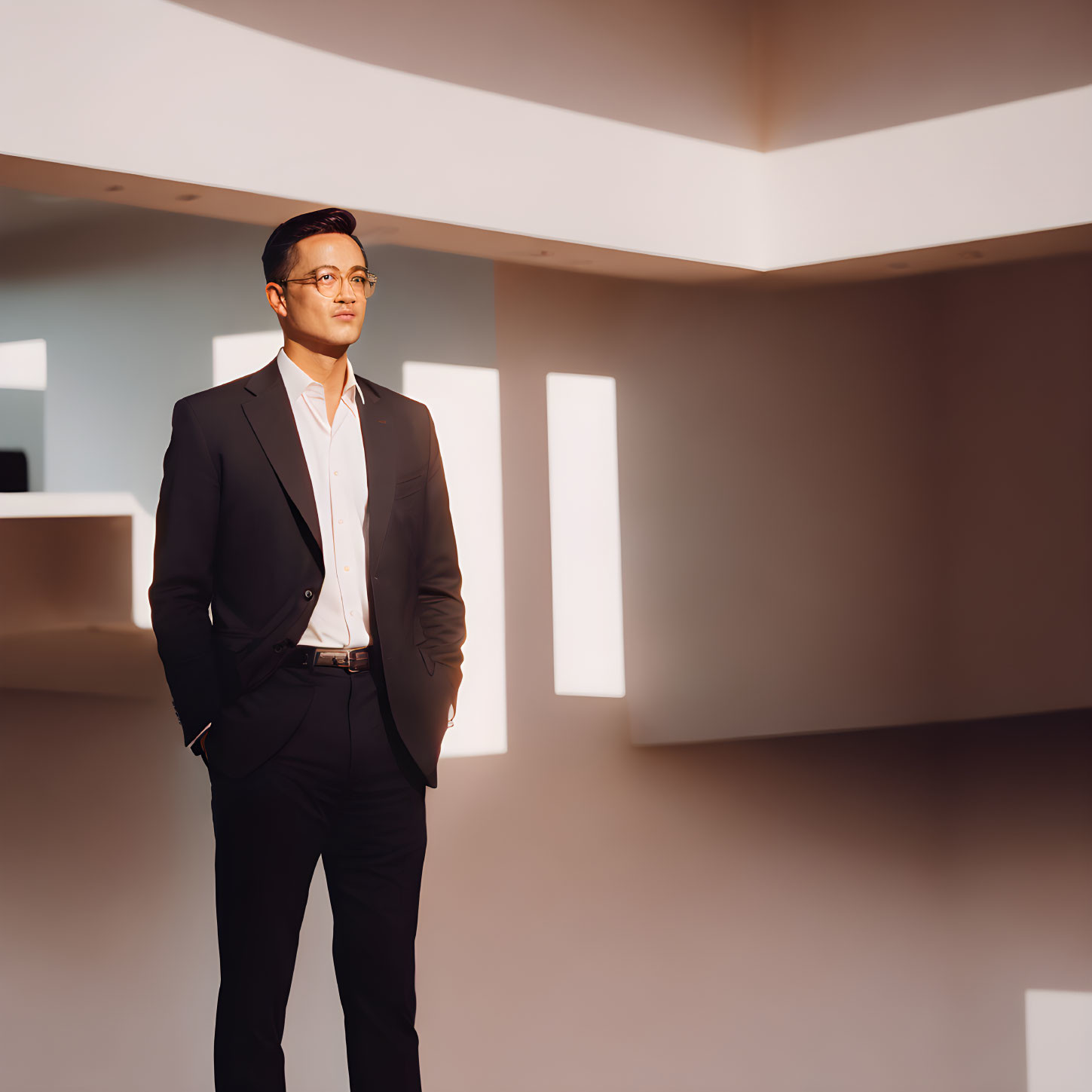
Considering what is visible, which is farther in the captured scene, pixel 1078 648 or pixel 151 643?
pixel 1078 648

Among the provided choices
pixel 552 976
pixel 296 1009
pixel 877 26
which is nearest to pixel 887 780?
pixel 552 976

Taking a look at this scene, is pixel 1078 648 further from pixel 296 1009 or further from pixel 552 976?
pixel 296 1009

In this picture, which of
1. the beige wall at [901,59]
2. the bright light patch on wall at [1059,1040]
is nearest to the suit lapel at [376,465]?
the beige wall at [901,59]

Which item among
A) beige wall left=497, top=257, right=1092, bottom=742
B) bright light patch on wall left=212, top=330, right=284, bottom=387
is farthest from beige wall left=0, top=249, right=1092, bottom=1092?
bright light patch on wall left=212, top=330, right=284, bottom=387

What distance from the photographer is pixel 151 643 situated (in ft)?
10.6

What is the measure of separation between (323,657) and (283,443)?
16.6 inches

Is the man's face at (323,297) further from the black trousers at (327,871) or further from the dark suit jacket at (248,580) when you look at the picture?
the black trousers at (327,871)

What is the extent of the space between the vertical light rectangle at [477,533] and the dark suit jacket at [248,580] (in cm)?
117

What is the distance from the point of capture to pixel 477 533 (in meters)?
3.63

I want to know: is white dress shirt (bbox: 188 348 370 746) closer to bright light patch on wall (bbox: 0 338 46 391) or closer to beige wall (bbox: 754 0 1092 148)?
bright light patch on wall (bbox: 0 338 46 391)

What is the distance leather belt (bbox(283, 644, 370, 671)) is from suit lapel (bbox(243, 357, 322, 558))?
0.19 meters

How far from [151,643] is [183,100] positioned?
139 centimetres

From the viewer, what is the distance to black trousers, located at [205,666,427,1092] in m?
2.31

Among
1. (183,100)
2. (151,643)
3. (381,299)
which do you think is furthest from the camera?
(381,299)
